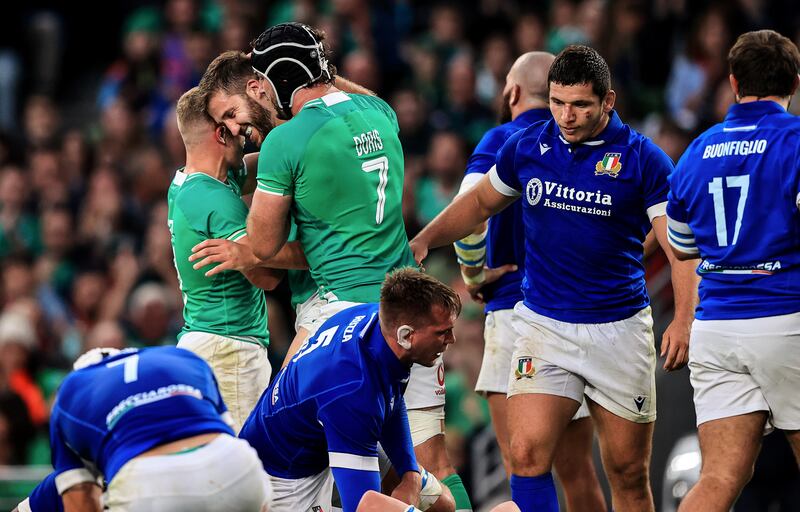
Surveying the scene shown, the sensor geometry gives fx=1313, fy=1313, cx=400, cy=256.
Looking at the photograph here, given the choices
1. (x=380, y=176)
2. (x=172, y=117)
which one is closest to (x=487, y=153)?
(x=380, y=176)

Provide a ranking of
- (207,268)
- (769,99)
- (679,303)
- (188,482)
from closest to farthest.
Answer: (188,482) < (769,99) < (679,303) < (207,268)

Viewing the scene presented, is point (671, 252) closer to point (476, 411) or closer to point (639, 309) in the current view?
point (639, 309)

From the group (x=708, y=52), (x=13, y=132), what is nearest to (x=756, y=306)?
(x=708, y=52)

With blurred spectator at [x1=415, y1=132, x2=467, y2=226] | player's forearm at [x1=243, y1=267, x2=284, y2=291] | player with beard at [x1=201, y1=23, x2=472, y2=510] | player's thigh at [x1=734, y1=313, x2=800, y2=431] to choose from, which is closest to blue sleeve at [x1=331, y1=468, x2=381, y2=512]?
player with beard at [x1=201, y1=23, x2=472, y2=510]

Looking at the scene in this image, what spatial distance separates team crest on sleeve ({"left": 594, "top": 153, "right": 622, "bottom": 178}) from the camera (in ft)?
20.1

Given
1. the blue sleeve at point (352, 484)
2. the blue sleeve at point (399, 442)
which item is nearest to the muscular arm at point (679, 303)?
the blue sleeve at point (399, 442)

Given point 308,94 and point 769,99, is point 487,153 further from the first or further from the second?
point 769,99

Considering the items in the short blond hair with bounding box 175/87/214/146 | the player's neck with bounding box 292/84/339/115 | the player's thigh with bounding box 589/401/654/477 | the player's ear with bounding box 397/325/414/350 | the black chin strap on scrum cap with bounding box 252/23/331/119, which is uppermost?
the black chin strap on scrum cap with bounding box 252/23/331/119

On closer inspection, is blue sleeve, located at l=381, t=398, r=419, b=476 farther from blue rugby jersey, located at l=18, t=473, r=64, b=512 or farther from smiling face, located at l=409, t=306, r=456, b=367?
blue rugby jersey, located at l=18, t=473, r=64, b=512

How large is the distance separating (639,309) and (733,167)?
101 cm

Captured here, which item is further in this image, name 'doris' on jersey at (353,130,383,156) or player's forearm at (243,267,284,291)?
player's forearm at (243,267,284,291)

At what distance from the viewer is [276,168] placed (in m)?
6.15

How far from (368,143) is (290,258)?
2.31ft

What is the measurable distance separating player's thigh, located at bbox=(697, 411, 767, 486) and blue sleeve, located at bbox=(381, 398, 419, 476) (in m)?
1.29
